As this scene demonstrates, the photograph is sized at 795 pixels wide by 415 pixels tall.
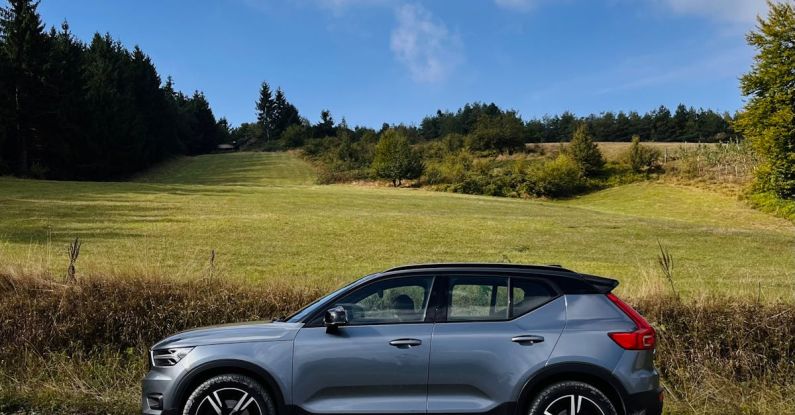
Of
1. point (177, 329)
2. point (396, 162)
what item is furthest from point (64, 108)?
point (177, 329)

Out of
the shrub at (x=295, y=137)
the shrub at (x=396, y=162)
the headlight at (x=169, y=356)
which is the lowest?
the headlight at (x=169, y=356)

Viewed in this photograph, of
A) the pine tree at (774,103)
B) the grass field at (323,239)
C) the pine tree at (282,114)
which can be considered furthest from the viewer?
the pine tree at (282,114)

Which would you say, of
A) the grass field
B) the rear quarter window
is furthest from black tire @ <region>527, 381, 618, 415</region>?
the grass field

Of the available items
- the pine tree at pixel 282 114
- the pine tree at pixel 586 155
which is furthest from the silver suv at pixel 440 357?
the pine tree at pixel 282 114

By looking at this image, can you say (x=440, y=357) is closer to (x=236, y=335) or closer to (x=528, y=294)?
(x=528, y=294)

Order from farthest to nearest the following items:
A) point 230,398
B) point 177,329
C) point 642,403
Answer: point 177,329 < point 230,398 < point 642,403

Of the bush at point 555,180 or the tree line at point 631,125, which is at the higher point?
the tree line at point 631,125

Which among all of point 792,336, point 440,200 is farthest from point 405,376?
point 440,200

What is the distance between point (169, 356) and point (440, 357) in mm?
2430

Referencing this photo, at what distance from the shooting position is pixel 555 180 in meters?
58.9

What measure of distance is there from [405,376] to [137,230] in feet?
59.3

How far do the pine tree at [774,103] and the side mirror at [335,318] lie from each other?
4848cm

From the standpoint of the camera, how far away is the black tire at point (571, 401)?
4.71 m

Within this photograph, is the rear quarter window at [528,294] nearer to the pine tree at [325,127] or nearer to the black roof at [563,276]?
the black roof at [563,276]
